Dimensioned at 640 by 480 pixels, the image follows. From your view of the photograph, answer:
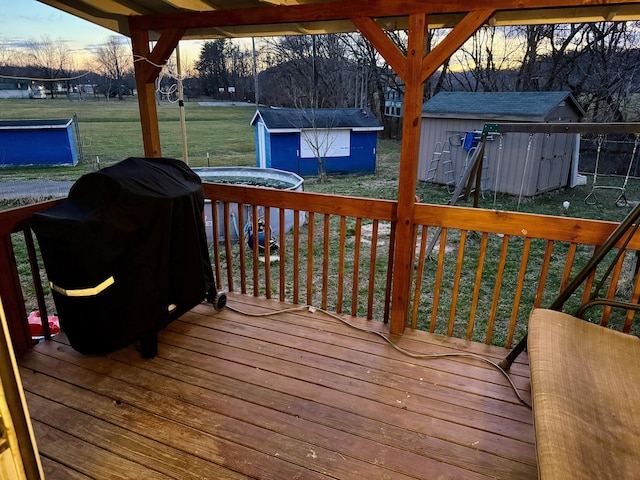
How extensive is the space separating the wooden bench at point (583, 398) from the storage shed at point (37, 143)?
573cm

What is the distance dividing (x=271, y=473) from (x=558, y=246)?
5.89m

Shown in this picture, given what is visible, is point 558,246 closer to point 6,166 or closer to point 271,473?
point 271,473

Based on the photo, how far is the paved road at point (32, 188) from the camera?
4516 mm

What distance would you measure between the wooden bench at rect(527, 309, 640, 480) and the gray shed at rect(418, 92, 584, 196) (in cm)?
658

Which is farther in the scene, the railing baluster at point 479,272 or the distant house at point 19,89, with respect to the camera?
the distant house at point 19,89

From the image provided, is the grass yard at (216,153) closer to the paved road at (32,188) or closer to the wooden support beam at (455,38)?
the paved road at (32,188)

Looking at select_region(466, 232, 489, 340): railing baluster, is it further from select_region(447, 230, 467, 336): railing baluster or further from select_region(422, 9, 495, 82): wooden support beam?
select_region(422, 9, 495, 82): wooden support beam

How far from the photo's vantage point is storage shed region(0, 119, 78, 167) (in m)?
5.04

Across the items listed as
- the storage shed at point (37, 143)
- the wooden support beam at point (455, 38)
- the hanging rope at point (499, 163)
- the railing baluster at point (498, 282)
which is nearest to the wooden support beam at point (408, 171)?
the wooden support beam at point (455, 38)

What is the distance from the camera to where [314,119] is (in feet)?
32.1

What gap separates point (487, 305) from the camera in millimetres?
4375

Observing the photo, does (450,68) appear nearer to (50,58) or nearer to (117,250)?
(50,58)

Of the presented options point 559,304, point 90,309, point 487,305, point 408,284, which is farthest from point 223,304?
point 487,305

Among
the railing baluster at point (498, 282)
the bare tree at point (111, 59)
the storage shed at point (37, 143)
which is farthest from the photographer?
the storage shed at point (37, 143)
